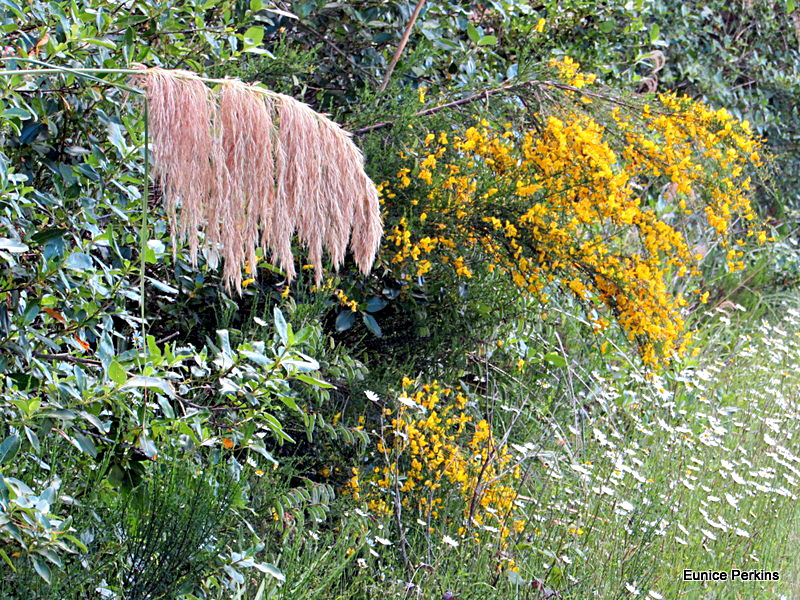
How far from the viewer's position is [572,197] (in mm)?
3551

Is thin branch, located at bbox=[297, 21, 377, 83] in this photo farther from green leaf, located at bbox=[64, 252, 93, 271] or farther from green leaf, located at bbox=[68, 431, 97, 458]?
green leaf, located at bbox=[68, 431, 97, 458]

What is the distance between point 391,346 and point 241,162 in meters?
2.13

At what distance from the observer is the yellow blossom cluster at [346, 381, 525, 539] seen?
3164 millimetres

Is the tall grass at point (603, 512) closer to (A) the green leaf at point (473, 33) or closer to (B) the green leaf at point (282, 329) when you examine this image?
(B) the green leaf at point (282, 329)

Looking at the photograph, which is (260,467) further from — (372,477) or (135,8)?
(135,8)

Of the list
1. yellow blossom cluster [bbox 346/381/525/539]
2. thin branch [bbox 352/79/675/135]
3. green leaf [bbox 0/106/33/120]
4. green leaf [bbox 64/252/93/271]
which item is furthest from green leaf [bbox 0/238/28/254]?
thin branch [bbox 352/79/675/135]

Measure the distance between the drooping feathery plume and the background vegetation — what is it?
0.36 ft

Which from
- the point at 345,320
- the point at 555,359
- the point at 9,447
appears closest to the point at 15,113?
the point at 9,447

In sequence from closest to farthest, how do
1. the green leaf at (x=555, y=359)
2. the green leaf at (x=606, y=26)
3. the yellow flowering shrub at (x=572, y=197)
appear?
the yellow flowering shrub at (x=572, y=197) → the green leaf at (x=555, y=359) → the green leaf at (x=606, y=26)

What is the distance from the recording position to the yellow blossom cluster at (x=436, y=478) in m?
3.16

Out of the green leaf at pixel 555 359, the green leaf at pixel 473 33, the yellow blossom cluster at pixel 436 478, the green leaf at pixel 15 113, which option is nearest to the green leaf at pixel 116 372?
the green leaf at pixel 15 113

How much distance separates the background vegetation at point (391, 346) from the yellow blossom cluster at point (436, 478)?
0.07 ft

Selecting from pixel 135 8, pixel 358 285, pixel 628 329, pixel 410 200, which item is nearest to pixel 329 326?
pixel 358 285

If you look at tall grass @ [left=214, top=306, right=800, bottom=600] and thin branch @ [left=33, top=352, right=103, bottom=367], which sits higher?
thin branch @ [left=33, top=352, right=103, bottom=367]
